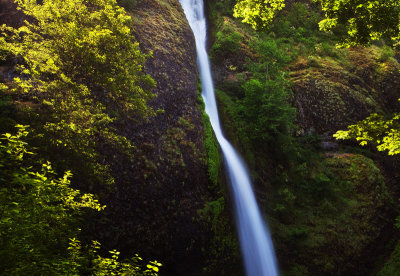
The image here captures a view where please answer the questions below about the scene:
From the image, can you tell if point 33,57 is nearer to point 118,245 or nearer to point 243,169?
point 118,245

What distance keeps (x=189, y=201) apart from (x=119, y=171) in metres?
→ 2.44

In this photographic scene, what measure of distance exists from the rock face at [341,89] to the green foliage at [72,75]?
12.7 m

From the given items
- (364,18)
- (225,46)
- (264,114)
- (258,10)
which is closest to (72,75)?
(258,10)

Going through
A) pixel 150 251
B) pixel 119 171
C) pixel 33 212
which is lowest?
pixel 150 251

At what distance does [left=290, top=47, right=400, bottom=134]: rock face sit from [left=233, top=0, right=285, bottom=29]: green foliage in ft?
34.6

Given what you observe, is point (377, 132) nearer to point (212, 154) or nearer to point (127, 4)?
point (212, 154)

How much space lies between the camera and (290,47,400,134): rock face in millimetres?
15969

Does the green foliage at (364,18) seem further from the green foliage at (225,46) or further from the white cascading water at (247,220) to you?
the green foliage at (225,46)

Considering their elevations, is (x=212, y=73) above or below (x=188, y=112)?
above

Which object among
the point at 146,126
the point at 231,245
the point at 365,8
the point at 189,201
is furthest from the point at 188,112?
the point at 365,8

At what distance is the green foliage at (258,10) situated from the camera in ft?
20.4

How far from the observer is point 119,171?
21.8 feet

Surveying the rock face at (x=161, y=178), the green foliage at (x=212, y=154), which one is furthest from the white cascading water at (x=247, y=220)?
the rock face at (x=161, y=178)

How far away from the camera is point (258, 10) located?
245 inches
